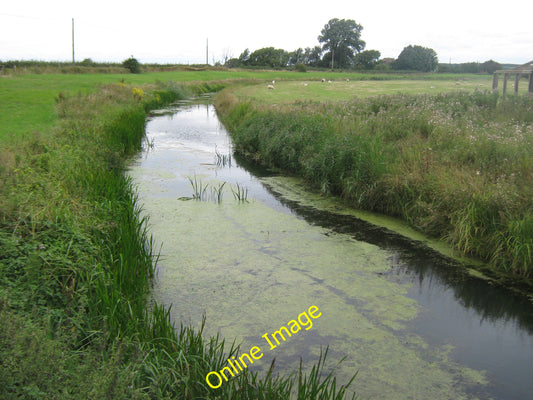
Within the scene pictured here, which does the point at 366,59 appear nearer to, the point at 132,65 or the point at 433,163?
the point at 132,65

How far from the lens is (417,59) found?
6356cm

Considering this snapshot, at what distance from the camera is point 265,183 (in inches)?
311

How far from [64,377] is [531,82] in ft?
51.0

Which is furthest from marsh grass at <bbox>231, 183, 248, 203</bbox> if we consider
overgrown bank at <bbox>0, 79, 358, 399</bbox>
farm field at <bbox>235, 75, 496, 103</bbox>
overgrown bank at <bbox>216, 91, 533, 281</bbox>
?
farm field at <bbox>235, 75, 496, 103</bbox>

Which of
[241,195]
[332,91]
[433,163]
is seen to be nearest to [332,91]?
[332,91]

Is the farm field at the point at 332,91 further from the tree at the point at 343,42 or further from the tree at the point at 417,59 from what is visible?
the tree at the point at 343,42

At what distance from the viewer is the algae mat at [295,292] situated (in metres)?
2.87

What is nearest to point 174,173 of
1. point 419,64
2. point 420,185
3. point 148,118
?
point 420,185

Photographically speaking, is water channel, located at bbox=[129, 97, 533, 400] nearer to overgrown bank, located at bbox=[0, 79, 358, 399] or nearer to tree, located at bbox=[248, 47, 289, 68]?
overgrown bank, located at bbox=[0, 79, 358, 399]

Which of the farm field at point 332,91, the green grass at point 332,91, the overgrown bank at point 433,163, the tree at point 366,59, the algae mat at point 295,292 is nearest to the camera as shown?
the algae mat at point 295,292

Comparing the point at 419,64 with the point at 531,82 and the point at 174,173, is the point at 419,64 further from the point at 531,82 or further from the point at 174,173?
the point at 174,173

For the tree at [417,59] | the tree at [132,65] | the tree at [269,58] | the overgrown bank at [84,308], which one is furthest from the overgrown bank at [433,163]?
the tree at [417,59]

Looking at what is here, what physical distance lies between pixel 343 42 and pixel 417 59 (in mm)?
11825

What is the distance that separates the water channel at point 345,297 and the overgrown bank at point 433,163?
441mm
